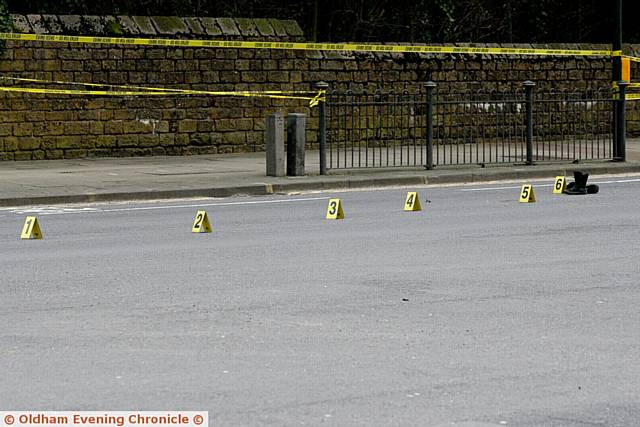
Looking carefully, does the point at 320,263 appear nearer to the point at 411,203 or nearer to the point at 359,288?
the point at 359,288

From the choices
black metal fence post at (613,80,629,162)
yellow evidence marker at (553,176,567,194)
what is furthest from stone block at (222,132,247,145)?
yellow evidence marker at (553,176,567,194)

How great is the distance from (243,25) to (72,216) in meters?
10.5

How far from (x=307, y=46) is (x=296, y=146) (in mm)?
6073

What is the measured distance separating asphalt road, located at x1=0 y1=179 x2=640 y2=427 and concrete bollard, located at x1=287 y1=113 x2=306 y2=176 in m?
5.31

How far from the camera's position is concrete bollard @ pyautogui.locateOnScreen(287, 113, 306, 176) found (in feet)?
66.9

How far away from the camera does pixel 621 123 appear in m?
23.4

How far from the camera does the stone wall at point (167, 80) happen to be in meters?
23.4

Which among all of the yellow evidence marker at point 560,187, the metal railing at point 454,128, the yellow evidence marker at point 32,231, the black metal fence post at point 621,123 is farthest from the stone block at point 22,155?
the yellow evidence marker at point 32,231

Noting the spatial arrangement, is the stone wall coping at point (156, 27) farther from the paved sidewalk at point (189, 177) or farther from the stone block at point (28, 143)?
the paved sidewalk at point (189, 177)

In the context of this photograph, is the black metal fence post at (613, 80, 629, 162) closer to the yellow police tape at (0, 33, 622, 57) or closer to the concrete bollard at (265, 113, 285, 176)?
the yellow police tape at (0, 33, 622, 57)

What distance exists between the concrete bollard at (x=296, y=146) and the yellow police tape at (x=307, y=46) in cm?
458

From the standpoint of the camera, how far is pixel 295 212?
1620 centimetres

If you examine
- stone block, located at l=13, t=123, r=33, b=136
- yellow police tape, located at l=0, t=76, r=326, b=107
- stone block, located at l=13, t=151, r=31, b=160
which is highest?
yellow police tape, located at l=0, t=76, r=326, b=107

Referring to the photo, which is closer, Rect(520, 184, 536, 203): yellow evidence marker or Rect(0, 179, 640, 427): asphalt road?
Rect(0, 179, 640, 427): asphalt road
